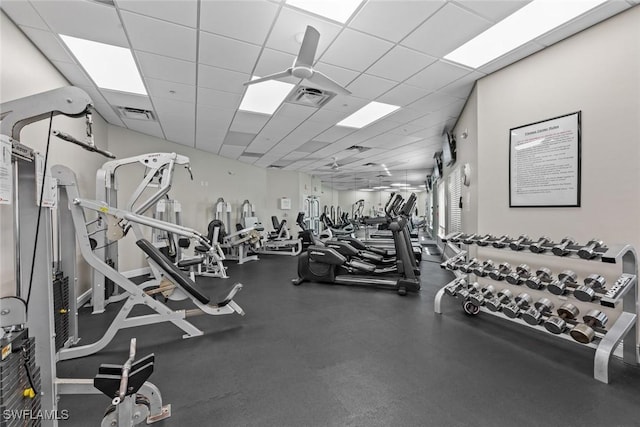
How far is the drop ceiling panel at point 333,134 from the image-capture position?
197 inches

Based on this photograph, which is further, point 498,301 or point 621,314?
point 498,301

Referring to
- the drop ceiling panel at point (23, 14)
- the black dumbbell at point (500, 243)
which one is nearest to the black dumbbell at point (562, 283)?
the black dumbbell at point (500, 243)

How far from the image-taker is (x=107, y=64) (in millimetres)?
2746

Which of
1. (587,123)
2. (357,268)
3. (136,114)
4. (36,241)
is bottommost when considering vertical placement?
(357,268)

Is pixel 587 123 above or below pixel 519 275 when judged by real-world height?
above

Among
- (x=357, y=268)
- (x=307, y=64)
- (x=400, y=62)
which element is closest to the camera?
(x=307, y=64)

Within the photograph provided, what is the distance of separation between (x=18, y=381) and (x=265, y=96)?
11.3 feet

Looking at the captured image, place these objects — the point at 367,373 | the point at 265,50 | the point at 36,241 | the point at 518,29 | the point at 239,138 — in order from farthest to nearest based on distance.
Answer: the point at 239,138
the point at 265,50
the point at 518,29
the point at 367,373
the point at 36,241

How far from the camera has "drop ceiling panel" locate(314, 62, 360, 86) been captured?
9.16 feet

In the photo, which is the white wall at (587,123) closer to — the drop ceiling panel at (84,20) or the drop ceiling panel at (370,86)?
the drop ceiling panel at (370,86)

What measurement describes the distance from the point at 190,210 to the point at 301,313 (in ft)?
14.2

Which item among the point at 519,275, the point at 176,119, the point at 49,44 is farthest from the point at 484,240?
the point at 176,119

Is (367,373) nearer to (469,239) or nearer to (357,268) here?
(469,239)

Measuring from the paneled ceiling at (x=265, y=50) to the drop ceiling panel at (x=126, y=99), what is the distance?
0.01m
